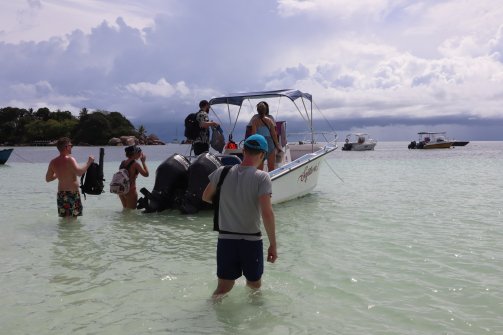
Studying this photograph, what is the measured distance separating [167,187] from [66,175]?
121 inches

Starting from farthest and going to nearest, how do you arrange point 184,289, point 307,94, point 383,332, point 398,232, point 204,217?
point 307,94, point 204,217, point 398,232, point 184,289, point 383,332

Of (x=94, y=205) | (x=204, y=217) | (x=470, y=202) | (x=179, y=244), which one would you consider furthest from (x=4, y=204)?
(x=470, y=202)

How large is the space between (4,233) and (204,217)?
4123 mm

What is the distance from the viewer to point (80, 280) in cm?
581

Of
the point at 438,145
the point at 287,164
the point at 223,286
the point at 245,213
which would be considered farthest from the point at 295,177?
the point at 438,145

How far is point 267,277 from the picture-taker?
590 centimetres

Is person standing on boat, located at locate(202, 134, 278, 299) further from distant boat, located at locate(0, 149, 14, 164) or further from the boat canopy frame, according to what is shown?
distant boat, located at locate(0, 149, 14, 164)

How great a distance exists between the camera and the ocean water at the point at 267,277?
4.50m

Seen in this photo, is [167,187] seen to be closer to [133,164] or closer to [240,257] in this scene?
[133,164]

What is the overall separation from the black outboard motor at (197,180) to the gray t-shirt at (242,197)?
→ 6.38m

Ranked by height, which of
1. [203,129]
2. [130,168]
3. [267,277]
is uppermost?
[203,129]

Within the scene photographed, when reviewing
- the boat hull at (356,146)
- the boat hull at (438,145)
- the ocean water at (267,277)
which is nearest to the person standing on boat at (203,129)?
the ocean water at (267,277)

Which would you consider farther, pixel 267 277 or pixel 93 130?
pixel 93 130

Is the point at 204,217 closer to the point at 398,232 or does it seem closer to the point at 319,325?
the point at 398,232
